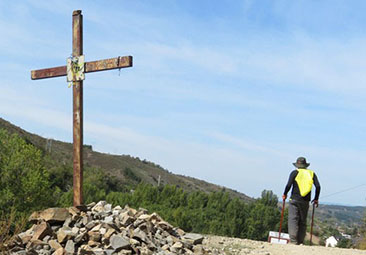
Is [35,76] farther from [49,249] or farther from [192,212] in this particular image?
[192,212]

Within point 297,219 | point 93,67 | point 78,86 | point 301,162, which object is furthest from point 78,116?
point 297,219

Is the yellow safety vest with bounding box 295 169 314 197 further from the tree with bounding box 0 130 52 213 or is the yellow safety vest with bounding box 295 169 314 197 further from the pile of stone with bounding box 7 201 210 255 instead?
the tree with bounding box 0 130 52 213

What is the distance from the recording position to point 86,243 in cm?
698

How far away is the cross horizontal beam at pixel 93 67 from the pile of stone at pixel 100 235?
2.48m

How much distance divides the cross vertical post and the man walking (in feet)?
14.0

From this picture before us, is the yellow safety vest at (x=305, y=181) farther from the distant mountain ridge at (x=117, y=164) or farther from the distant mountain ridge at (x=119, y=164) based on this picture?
the distant mountain ridge at (x=117, y=164)

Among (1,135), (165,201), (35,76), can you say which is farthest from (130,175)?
(35,76)

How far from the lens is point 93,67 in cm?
790

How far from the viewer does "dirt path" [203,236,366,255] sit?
8.57 meters

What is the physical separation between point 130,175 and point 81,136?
46803mm

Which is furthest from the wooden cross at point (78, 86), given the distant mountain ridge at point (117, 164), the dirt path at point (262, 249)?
the distant mountain ridge at point (117, 164)

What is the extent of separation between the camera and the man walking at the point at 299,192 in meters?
9.27

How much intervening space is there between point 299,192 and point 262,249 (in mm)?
1430

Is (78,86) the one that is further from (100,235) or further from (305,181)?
(305,181)
